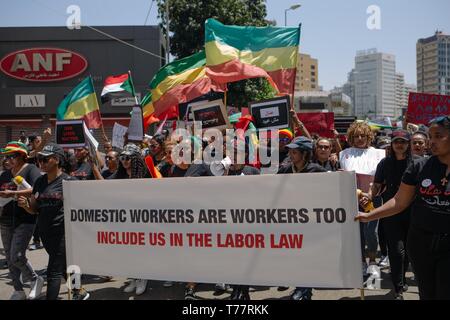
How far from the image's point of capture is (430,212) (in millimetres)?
3324

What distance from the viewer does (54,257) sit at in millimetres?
4746

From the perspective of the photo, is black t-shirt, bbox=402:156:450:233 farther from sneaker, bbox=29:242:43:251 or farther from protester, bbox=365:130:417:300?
sneaker, bbox=29:242:43:251

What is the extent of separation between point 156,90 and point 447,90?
12489 centimetres

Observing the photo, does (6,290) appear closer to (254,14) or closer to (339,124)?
(339,124)

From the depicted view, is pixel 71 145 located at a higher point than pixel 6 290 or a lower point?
higher

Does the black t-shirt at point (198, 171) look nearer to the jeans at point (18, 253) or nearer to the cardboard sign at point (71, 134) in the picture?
the jeans at point (18, 253)

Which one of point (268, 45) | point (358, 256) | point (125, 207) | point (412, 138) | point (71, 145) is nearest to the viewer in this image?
point (358, 256)

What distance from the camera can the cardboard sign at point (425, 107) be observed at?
9938 mm

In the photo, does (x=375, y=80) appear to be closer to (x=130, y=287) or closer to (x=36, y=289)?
(x=130, y=287)

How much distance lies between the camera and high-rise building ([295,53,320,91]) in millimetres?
143125

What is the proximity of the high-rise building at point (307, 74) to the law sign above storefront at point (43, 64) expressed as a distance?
118 metres

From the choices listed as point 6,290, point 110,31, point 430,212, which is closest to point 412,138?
point 430,212

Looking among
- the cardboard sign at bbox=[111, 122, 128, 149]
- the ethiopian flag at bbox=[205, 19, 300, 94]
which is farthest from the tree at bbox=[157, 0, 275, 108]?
the ethiopian flag at bbox=[205, 19, 300, 94]
